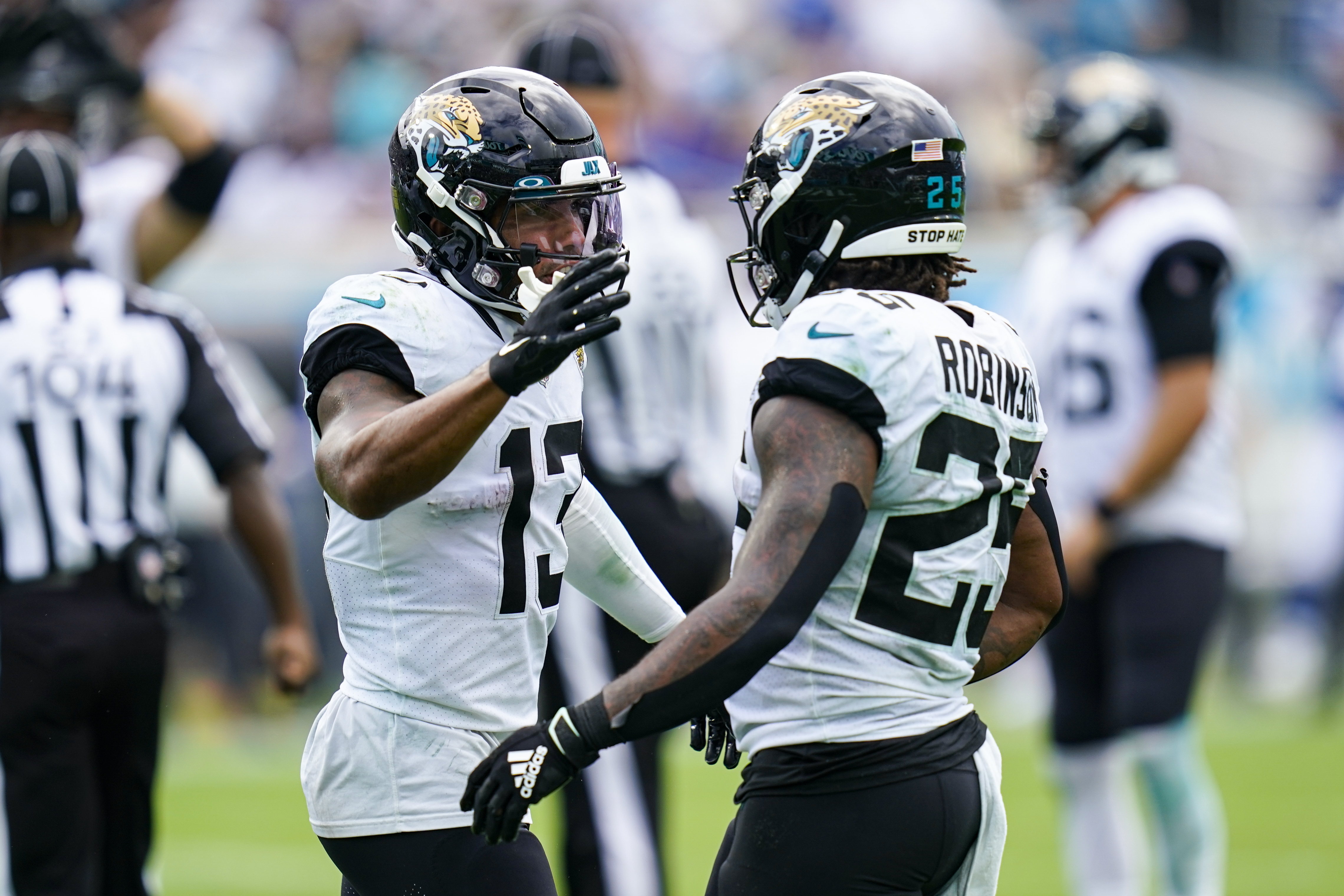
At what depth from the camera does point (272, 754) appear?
9.76 meters

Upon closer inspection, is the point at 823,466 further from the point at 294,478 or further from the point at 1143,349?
the point at 294,478

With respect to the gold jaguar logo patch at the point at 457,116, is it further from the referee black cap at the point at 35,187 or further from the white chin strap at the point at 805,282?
the referee black cap at the point at 35,187

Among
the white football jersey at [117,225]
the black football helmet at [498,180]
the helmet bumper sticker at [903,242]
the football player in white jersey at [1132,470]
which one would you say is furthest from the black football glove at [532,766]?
the white football jersey at [117,225]

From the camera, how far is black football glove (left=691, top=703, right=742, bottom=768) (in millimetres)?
3012

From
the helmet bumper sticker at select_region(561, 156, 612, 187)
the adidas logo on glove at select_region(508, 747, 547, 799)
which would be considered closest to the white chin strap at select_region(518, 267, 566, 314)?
the helmet bumper sticker at select_region(561, 156, 612, 187)

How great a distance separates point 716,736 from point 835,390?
0.76 meters

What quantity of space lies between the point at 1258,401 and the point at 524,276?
361 inches

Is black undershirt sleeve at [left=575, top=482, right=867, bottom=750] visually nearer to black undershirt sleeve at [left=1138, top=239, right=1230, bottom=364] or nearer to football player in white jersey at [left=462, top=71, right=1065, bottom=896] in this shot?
football player in white jersey at [left=462, top=71, right=1065, bottom=896]

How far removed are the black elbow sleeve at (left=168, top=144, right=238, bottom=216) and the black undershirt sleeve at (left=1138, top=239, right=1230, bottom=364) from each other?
284cm

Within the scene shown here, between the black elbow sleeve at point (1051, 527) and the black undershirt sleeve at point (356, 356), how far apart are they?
1099 mm

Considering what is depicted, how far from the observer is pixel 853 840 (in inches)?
105

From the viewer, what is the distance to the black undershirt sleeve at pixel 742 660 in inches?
97.8

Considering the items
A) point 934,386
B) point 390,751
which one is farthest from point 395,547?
point 934,386

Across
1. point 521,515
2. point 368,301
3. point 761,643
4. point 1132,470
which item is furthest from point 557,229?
point 1132,470
